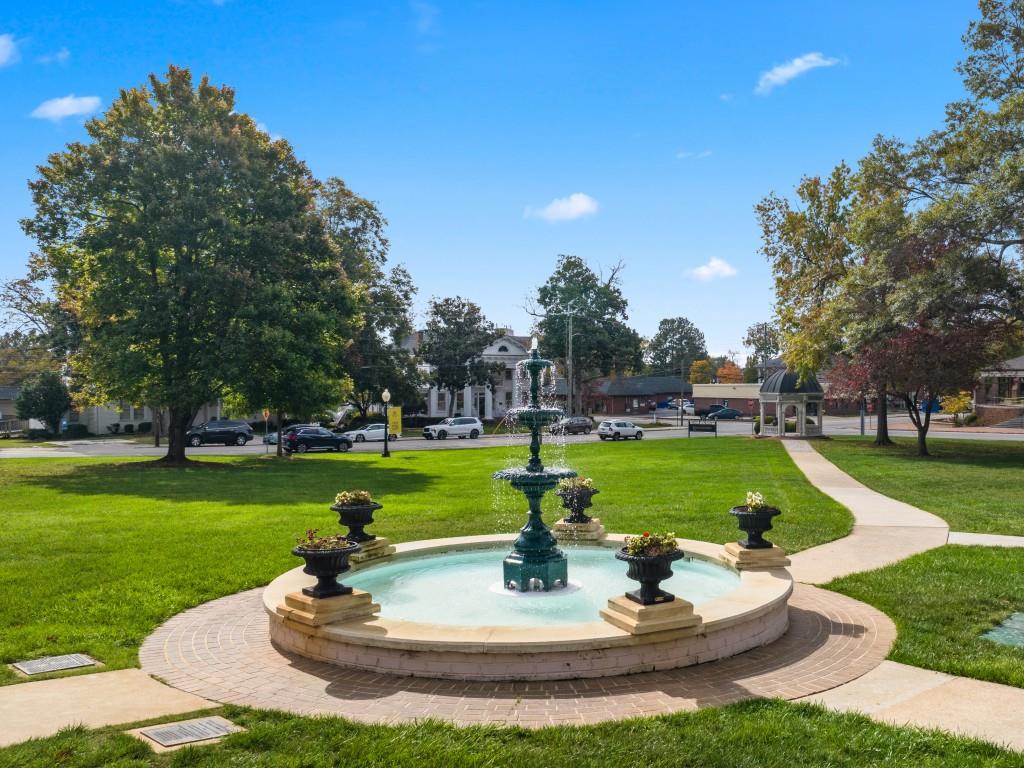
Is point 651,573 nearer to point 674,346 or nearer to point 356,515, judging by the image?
point 356,515

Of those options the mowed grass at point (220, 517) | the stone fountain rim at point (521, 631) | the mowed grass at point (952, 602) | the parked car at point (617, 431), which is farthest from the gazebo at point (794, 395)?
the stone fountain rim at point (521, 631)

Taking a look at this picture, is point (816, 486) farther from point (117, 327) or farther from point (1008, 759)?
point (117, 327)

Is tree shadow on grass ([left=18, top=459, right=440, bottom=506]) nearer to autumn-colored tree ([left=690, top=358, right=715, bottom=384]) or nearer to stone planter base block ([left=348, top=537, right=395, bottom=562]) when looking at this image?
stone planter base block ([left=348, top=537, right=395, bottom=562])

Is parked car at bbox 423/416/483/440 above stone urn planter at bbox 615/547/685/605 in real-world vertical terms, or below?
below

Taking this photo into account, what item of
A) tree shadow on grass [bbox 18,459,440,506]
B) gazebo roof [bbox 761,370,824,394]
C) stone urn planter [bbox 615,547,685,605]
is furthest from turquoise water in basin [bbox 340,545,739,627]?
gazebo roof [bbox 761,370,824,394]

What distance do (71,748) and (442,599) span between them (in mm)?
4718

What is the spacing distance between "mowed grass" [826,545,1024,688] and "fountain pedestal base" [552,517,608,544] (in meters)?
3.55

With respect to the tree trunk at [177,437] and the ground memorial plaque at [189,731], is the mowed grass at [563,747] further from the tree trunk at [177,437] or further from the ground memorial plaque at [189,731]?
the tree trunk at [177,437]

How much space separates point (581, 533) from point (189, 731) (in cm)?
746

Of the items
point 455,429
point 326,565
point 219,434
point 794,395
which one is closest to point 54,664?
point 326,565

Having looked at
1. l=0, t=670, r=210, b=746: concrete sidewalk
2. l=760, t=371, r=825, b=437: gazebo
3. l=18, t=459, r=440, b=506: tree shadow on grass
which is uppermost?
l=760, t=371, r=825, b=437: gazebo

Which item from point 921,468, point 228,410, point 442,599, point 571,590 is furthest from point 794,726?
point 228,410

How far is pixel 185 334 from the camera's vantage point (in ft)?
94.2

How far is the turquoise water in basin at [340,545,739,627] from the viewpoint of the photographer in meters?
8.59
